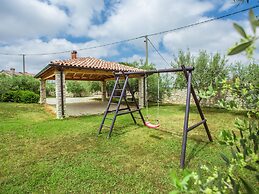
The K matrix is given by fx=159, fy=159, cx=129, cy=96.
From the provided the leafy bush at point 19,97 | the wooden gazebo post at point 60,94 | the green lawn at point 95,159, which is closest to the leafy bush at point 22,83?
the leafy bush at point 19,97

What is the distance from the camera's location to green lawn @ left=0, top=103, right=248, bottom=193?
8.45 ft

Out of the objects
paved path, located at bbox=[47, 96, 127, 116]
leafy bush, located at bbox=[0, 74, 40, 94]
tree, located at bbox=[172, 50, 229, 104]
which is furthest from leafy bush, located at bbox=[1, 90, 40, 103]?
tree, located at bbox=[172, 50, 229, 104]

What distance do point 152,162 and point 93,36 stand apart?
19493mm

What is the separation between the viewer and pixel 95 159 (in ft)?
11.2

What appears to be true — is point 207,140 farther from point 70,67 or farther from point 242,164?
point 70,67

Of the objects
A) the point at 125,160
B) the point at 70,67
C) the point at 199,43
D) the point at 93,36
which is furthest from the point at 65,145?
the point at 93,36

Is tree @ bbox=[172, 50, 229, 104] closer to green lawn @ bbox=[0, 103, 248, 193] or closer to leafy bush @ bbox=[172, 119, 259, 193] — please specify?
green lawn @ bbox=[0, 103, 248, 193]

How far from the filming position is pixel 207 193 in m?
0.67

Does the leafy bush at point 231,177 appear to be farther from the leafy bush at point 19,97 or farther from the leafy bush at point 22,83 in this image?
the leafy bush at point 22,83

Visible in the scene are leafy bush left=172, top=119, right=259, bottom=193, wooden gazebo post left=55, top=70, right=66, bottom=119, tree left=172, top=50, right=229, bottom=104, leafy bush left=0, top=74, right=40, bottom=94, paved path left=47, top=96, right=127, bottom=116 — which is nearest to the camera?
leafy bush left=172, top=119, right=259, bottom=193

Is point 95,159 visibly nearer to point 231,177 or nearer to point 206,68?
point 231,177

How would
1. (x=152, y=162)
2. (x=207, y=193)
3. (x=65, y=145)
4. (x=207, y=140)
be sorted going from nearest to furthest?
(x=207, y=193) < (x=152, y=162) < (x=65, y=145) < (x=207, y=140)

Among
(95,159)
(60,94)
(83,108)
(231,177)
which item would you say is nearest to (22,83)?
(83,108)

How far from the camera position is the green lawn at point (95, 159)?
2576 mm
